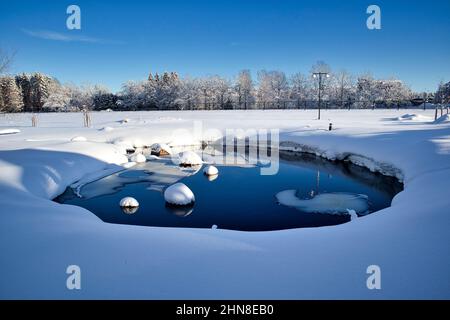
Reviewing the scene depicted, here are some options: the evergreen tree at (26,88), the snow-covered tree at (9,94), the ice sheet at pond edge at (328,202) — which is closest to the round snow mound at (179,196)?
the ice sheet at pond edge at (328,202)

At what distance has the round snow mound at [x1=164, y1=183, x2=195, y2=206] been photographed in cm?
1043

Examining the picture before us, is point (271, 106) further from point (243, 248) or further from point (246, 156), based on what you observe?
point (243, 248)

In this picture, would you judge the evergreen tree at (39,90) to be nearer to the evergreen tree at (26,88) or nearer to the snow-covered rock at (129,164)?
the evergreen tree at (26,88)

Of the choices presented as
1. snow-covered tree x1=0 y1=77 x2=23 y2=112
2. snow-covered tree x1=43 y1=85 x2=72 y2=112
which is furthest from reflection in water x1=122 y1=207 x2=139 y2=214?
snow-covered tree x1=43 y1=85 x2=72 y2=112

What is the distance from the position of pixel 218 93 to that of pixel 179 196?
201 feet

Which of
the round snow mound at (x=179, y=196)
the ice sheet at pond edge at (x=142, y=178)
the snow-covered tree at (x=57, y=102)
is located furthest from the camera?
the snow-covered tree at (x=57, y=102)

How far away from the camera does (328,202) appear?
10812 millimetres

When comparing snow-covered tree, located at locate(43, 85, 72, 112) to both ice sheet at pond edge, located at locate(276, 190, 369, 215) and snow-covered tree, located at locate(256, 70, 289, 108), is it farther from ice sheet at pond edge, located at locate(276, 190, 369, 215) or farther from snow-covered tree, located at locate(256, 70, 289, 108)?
ice sheet at pond edge, located at locate(276, 190, 369, 215)

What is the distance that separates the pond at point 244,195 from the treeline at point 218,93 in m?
47.9

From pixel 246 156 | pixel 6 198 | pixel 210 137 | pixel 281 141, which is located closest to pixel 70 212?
pixel 6 198

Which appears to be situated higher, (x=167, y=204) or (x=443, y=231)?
(x=443, y=231)

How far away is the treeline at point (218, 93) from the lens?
6519cm

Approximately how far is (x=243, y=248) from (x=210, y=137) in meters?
22.2

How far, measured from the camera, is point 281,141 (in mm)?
22969
